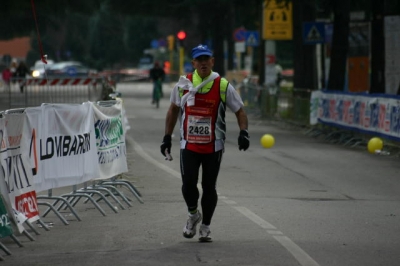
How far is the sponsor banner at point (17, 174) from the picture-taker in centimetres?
1130

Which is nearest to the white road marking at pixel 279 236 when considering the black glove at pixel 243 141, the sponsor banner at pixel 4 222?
the black glove at pixel 243 141

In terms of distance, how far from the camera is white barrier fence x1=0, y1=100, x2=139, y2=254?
1150 centimetres

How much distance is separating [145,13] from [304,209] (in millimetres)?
51524

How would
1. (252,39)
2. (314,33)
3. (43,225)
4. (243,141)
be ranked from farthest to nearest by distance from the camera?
(252,39) < (314,33) < (43,225) < (243,141)

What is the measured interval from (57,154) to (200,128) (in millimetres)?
2575

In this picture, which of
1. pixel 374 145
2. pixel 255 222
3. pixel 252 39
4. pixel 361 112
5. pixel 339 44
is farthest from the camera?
pixel 252 39

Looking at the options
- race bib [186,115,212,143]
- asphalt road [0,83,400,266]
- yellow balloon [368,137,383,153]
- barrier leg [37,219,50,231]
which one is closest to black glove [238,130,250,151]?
race bib [186,115,212,143]

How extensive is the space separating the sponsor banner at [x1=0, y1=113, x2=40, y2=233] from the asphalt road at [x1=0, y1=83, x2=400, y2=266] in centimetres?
30

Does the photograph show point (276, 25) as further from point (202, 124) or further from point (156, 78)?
point (202, 124)

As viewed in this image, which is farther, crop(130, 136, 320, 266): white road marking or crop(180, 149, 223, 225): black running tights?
crop(180, 149, 223, 225): black running tights

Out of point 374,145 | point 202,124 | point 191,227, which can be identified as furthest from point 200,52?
point 374,145

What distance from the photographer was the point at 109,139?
595 inches

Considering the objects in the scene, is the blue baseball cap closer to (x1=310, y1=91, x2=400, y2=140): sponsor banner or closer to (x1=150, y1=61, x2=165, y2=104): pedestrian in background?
(x1=310, y1=91, x2=400, y2=140): sponsor banner

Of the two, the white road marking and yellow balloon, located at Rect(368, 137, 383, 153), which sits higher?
the white road marking
